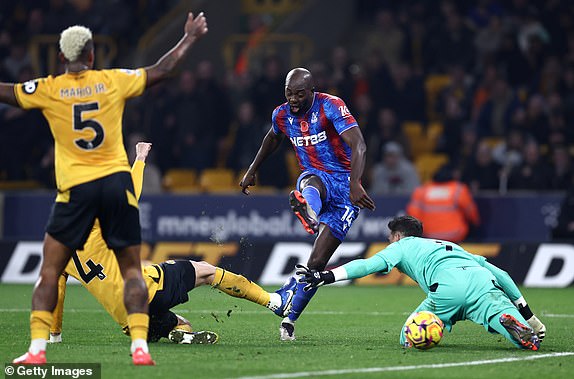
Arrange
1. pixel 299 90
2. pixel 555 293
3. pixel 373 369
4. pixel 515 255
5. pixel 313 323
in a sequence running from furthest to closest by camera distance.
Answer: pixel 515 255 < pixel 555 293 < pixel 313 323 < pixel 299 90 < pixel 373 369

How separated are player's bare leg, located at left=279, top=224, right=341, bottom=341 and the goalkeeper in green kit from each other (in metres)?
0.65

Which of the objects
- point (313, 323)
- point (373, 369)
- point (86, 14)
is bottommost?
point (313, 323)

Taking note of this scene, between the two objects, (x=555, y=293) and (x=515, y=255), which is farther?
(x=515, y=255)

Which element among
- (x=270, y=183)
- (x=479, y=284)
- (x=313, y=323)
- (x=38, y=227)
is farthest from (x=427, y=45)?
(x=479, y=284)

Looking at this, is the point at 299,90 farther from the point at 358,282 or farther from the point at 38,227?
the point at 38,227

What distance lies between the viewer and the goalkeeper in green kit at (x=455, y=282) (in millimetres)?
9305

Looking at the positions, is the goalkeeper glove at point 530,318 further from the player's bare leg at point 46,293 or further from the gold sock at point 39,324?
the gold sock at point 39,324

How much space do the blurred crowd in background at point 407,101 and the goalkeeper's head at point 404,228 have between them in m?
9.78

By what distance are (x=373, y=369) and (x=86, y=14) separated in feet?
54.8

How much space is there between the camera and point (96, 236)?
31.6 feet

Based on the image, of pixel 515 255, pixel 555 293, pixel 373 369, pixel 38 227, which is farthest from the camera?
pixel 38 227

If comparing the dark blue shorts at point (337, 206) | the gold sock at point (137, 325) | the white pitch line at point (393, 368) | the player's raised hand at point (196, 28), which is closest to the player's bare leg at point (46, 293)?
the gold sock at point (137, 325)

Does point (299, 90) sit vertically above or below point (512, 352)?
above

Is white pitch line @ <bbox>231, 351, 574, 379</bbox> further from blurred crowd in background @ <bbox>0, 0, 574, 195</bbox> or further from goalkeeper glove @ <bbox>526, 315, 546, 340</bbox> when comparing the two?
blurred crowd in background @ <bbox>0, 0, 574, 195</bbox>
